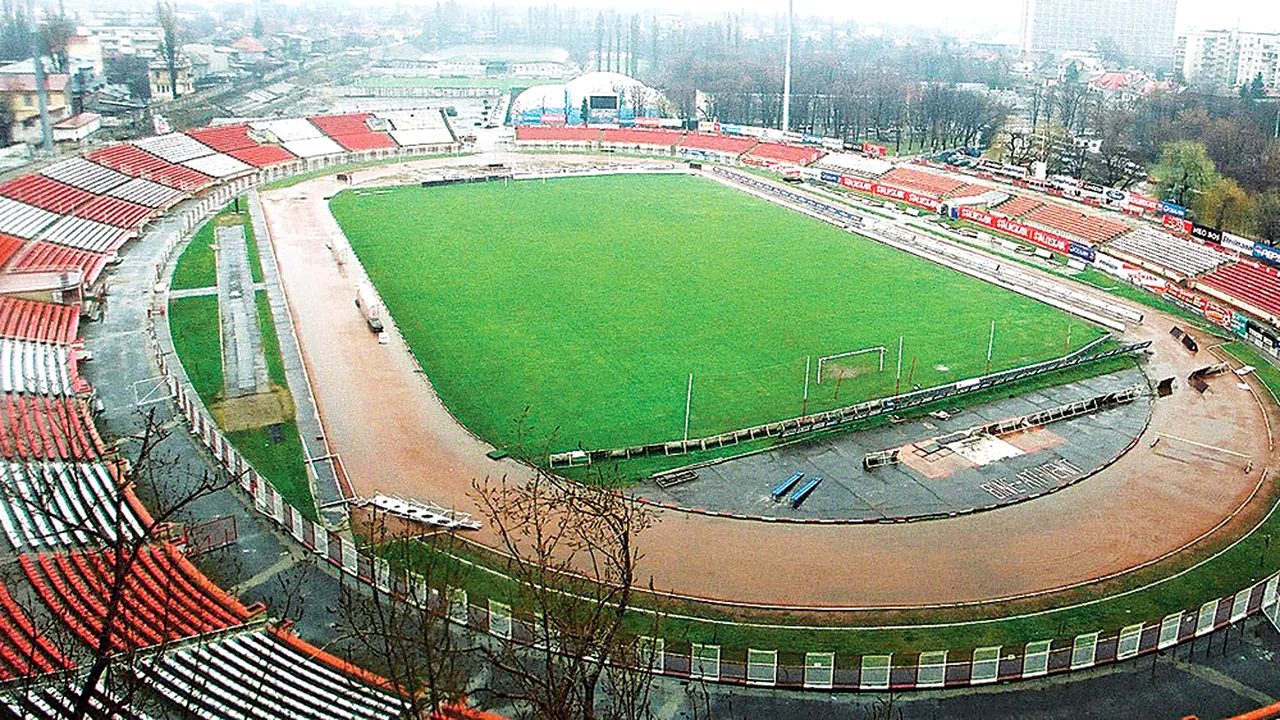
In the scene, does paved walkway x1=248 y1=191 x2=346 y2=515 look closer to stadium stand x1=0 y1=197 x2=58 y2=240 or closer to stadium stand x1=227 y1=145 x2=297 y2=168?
stadium stand x1=0 y1=197 x2=58 y2=240

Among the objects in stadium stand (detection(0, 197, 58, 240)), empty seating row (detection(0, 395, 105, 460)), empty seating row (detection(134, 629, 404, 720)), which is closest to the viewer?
empty seating row (detection(134, 629, 404, 720))

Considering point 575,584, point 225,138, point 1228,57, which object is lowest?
point 575,584

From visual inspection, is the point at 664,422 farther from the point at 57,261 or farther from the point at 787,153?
the point at 787,153

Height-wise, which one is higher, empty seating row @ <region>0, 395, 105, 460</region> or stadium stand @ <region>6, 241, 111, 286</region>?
stadium stand @ <region>6, 241, 111, 286</region>

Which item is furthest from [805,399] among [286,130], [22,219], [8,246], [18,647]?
[286,130]

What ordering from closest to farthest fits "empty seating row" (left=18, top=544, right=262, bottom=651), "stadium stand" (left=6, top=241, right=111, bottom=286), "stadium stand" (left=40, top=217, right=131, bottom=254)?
"empty seating row" (left=18, top=544, right=262, bottom=651) → "stadium stand" (left=6, top=241, right=111, bottom=286) → "stadium stand" (left=40, top=217, right=131, bottom=254)

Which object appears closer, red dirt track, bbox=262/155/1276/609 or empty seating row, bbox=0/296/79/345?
red dirt track, bbox=262/155/1276/609

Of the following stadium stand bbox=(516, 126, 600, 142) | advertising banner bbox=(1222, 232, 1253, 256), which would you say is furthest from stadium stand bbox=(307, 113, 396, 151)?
advertising banner bbox=(1222, 232, 1253, 256)
